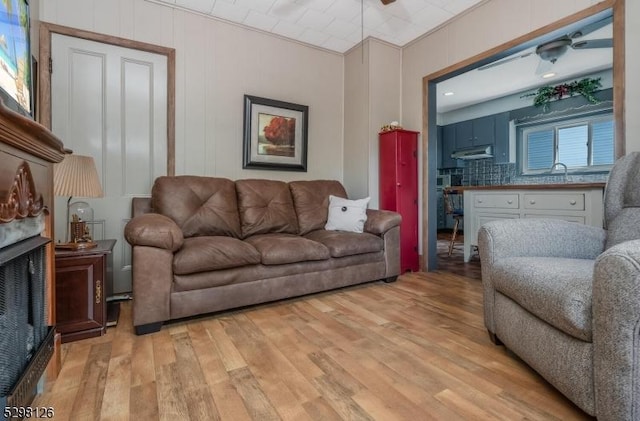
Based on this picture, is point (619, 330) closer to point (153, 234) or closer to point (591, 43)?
point (153, 234)

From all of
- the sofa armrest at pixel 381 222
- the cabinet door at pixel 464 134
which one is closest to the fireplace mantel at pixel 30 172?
the sofa armrest at pixel 381 222

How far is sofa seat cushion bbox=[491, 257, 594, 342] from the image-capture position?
1055mm

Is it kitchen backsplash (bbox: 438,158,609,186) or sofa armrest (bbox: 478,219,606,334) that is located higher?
kitchen backsplash (bbox: 438,158,609,186)

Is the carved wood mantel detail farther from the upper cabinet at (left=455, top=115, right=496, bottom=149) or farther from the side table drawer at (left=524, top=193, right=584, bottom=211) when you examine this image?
the upper cabinet at (left=455, top=115, right=496, bottom=149)

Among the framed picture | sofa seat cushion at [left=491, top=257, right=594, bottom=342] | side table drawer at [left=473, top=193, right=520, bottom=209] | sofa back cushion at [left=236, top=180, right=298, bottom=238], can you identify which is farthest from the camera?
side table drawer at [left=473, top=193, right=520, bottom=209]

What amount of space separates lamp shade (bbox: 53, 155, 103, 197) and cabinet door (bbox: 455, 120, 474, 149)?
6346 mm

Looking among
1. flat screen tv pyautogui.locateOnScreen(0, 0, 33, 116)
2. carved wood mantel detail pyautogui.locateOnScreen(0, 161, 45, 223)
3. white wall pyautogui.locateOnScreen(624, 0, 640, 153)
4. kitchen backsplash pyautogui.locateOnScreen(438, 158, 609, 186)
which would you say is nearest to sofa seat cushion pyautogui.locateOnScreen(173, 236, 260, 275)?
carved wood mantel detail pyautogui.locateOnScreen(0, 161, 45, 223)

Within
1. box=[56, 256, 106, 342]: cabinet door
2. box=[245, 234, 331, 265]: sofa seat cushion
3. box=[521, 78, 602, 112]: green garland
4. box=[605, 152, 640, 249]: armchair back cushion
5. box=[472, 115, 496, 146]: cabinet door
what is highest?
box=[521, 78, 602, 112]: green garland

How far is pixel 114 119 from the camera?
2635 millimetres

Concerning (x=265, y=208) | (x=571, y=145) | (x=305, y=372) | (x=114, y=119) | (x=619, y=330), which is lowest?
(x=305, y=372)

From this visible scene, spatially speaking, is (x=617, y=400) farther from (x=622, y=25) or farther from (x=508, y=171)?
(x=508, y=171)

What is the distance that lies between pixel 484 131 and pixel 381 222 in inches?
179

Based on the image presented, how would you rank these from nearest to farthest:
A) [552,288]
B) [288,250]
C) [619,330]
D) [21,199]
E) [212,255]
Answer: [619,330] → [21,199] → [552,288] → [212,255] → [288,250]

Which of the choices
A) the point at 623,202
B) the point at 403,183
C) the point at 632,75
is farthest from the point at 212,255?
the point at 632,75
